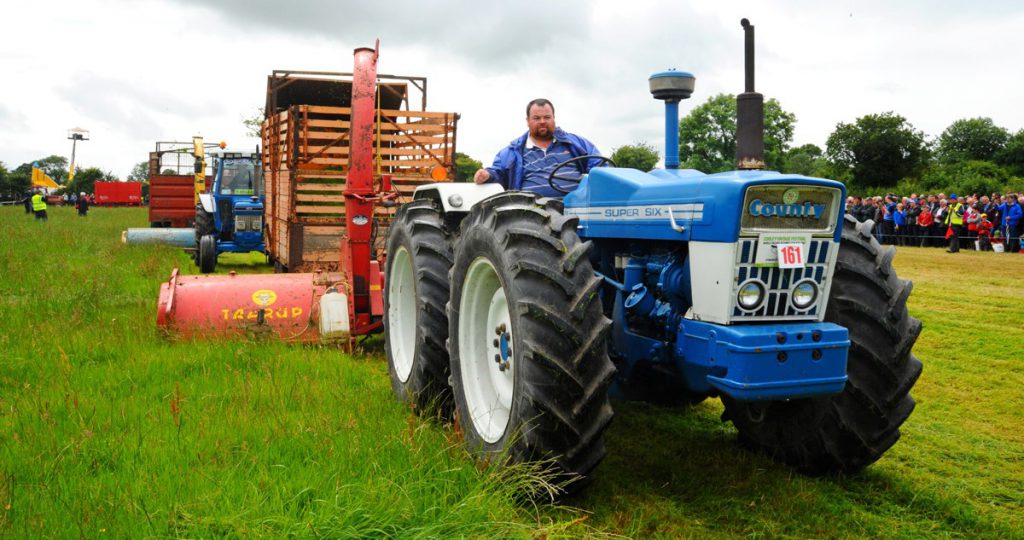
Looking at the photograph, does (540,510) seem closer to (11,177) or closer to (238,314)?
(238,314)

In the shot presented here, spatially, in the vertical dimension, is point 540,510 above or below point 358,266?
below

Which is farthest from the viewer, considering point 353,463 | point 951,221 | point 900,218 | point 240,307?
point 900,218

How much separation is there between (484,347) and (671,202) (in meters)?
1.18

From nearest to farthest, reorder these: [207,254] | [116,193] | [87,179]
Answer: [207,254] → [116,193] → [87,179]

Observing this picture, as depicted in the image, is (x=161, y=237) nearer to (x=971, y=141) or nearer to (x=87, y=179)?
(x=971, y=141)

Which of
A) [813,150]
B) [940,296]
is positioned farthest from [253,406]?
[813,150]

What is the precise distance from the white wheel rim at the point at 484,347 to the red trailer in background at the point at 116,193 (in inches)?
2598

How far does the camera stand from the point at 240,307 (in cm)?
649

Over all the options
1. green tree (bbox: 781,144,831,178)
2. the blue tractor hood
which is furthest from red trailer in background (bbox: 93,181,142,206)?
the blue tractor hood

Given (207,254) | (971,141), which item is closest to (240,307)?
(207,254)

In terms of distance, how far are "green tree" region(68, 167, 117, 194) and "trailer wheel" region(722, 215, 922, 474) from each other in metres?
96.3

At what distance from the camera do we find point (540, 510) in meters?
3.34

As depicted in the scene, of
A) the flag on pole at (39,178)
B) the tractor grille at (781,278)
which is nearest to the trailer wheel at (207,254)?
the tractor grille at (781,278)

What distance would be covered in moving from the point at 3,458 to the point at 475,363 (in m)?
2.07
